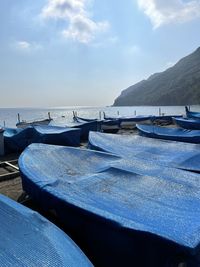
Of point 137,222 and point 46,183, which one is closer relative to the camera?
point 137,222

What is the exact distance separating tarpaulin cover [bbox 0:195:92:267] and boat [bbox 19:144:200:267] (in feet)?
2.45

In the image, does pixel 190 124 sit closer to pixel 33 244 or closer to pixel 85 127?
pixel 85 127

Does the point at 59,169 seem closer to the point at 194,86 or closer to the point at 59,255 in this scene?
the point at 59,255

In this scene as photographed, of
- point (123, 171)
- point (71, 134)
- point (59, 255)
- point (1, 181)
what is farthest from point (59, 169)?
point (71, 134)

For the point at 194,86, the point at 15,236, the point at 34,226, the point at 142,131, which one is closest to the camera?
the point at 15,236

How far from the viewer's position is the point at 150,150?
1048 centimetres

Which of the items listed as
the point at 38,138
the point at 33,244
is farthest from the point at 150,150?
the point at 33,244

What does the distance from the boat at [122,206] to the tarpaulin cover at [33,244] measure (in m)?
0.75

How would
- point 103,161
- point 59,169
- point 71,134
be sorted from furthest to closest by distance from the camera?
point 71,134 < point 103,161 < point 59,169

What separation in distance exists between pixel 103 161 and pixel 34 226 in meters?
3.70

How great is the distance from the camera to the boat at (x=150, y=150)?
8.85m

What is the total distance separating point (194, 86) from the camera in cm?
17962

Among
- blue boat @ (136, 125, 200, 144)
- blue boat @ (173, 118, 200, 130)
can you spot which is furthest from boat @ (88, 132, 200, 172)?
blue boat @ (173, 118, 200, 130)

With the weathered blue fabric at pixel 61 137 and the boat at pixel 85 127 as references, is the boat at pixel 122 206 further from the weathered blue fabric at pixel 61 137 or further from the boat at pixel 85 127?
the boat at pixel 85 127
